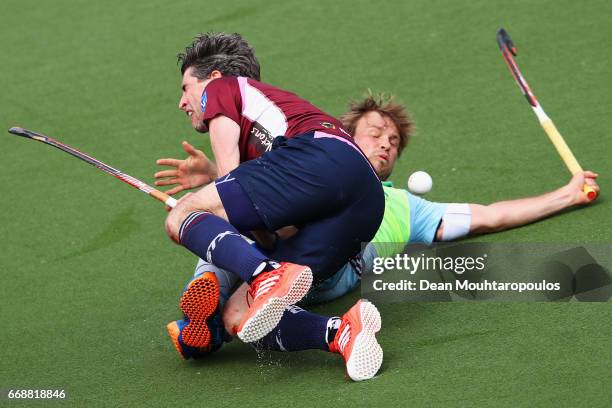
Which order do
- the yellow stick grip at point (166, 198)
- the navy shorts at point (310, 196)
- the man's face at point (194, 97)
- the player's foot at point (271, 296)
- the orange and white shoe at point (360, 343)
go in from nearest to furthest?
the player's foot at point (271, 296) → the orange and white shoe at point (360, 343) → the navy shorts at point (310, 196) → the yellow stick grip at point (166, 198) → the man's face at point (194, 97)

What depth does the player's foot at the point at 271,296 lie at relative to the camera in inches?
118

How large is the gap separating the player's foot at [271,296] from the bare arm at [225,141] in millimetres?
528

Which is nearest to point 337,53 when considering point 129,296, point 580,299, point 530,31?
point 530,31

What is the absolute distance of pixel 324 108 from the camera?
228 inches

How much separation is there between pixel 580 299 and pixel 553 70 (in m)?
2.53

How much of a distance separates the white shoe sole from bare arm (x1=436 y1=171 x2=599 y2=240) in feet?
4.04

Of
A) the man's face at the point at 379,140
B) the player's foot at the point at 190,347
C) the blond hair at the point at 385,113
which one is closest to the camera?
the player's foot at the point at 190,347

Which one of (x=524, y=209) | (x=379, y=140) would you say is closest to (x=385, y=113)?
(x=379, y=140)

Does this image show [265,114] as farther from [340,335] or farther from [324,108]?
[324,108]

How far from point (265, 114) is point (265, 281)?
714mm

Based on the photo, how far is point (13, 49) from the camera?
7.17 m

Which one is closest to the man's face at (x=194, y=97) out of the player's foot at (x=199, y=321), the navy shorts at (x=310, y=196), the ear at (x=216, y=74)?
the ear at (x=216, y=74)

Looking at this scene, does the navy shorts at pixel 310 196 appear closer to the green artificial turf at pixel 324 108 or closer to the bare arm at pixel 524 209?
the green artificial turf at pixel 324 108

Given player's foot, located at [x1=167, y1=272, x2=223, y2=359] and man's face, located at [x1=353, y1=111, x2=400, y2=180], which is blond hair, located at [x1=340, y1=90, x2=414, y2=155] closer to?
man's face, located at [x1=353, y1=111, x2=400, y2=180]
